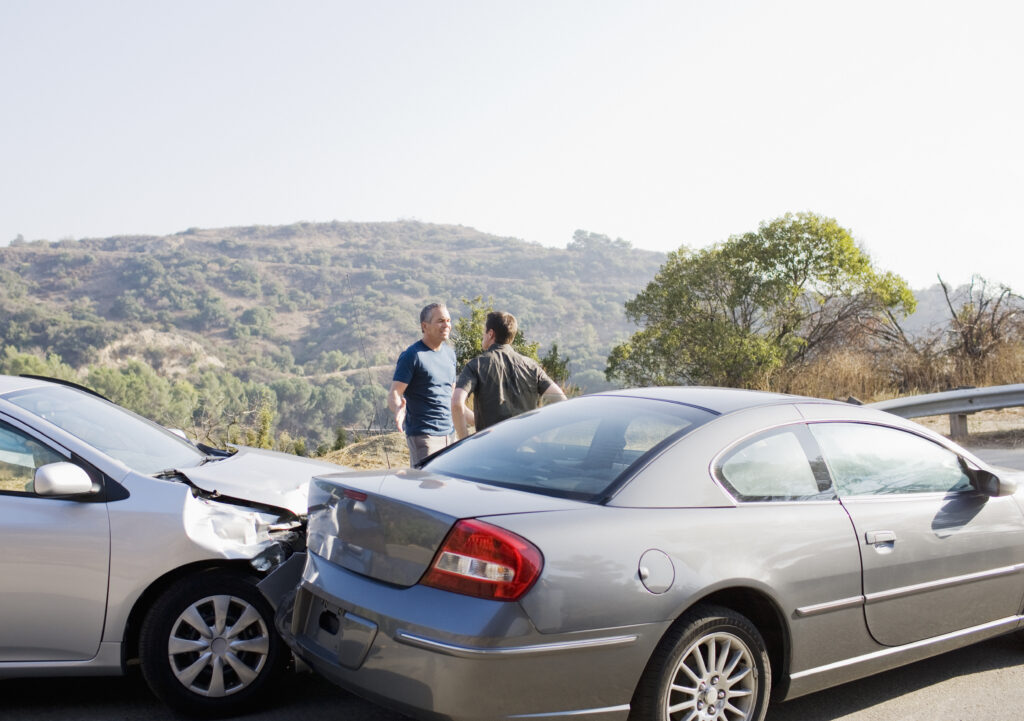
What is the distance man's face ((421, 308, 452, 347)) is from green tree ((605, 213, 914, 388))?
12.7 metres

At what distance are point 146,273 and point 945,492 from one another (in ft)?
460

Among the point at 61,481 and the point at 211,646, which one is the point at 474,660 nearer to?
the point at 211,646

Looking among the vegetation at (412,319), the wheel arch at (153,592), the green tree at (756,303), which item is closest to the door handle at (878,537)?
the wheel arch at (153,592)

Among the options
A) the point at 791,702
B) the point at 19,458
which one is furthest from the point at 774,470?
the point at 19,458

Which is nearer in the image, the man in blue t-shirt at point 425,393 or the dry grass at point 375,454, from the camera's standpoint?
the man in blue t-shirt at point 425,393

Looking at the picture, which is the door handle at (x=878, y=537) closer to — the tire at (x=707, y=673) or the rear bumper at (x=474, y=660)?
the tire at (x=707, y=673)

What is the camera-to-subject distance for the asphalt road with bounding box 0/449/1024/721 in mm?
3996

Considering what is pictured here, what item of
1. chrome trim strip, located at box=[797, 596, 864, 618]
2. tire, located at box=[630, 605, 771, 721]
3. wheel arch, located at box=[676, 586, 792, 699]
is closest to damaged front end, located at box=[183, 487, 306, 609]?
tire, located at box=[630, 605, 771, 721]

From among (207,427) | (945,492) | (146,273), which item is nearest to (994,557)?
(945,492)

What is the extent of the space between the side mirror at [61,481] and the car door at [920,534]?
311 centimetres

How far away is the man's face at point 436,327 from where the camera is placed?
6941mm

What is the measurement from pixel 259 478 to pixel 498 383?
7.73 ft

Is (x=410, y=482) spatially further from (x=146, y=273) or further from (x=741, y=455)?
(x=146, y=273)

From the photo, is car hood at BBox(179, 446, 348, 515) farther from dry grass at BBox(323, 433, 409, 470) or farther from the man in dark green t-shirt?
dry grass at BBox(323, 433, 409, 470)
